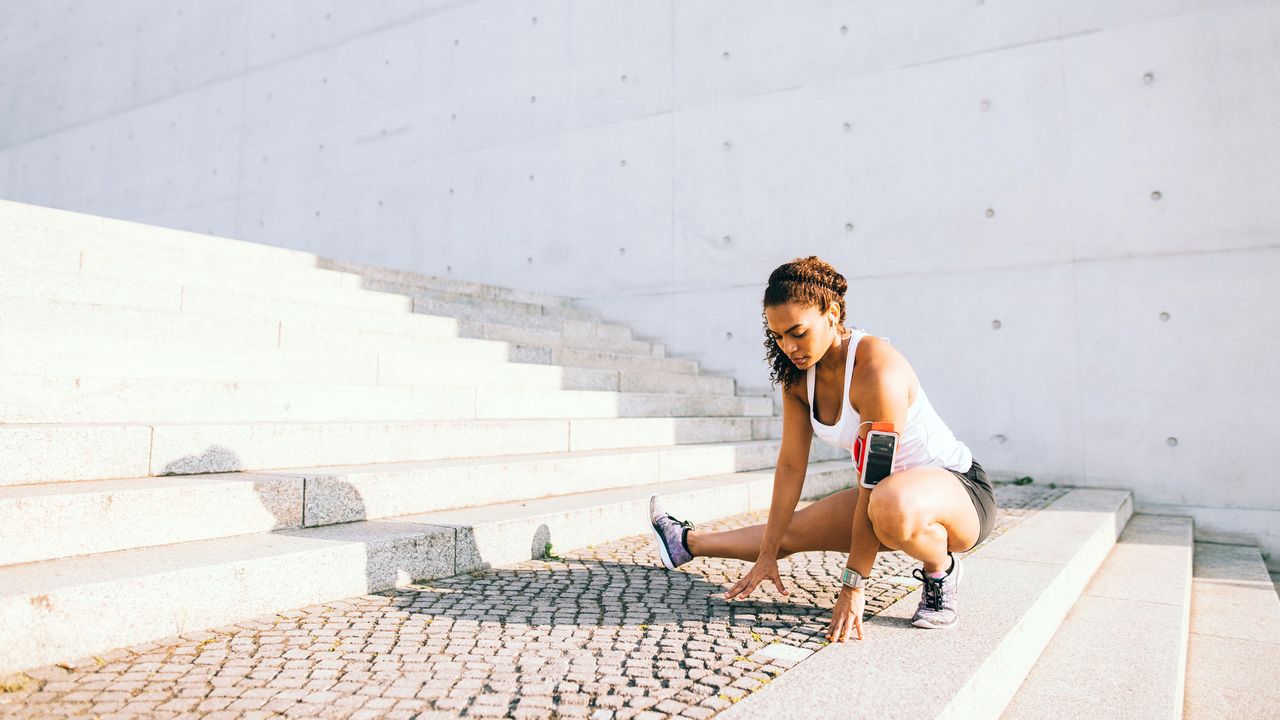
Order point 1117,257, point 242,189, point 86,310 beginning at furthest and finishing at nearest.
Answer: point 242,189
point 1117,257
point 86,310

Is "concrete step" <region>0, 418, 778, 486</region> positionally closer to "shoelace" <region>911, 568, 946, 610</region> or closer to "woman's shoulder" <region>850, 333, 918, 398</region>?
"woman's shoulder" <region>850, 333, 918, 398</region>

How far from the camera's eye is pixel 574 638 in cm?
230

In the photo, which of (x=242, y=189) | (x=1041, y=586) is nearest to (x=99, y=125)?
(x=242, y=189)

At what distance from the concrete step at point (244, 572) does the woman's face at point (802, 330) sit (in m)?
1.48

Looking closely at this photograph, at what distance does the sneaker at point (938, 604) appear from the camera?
7.81ft

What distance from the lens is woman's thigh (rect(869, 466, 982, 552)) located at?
231cm

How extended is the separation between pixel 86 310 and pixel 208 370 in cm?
55

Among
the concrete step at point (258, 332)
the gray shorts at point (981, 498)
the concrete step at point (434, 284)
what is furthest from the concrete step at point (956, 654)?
the concrete step at point (434, 284)

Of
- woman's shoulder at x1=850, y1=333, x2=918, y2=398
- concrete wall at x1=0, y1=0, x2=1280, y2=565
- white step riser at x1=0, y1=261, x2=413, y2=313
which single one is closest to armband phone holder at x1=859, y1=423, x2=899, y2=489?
woman's shoulder at x1=850, y1=333, x2=918, y2=398

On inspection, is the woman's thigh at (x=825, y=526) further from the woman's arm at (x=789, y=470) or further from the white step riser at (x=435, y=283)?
the white step riser at (x=435, y=283)

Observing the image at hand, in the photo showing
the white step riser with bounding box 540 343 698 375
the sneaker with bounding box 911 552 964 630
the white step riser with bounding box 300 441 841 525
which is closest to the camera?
the sneaker with bounding box 911 552 964 630

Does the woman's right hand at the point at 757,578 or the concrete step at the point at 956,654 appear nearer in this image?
the concrete step at the point at 956,654

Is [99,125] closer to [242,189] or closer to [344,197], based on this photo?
[242,189]

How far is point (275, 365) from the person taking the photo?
397 centimetres
